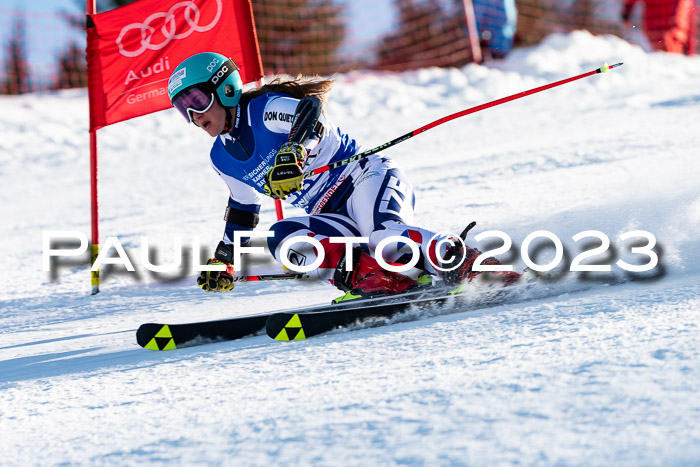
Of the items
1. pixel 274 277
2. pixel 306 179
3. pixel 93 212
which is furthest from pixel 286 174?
pixel 93 212

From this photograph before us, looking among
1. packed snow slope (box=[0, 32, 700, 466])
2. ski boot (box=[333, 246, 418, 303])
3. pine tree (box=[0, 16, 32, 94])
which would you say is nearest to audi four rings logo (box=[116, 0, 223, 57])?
packed snow slope (box=[0, 32, 700, 466])

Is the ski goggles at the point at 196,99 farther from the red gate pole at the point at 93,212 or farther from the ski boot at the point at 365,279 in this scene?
Result: the red gate pole at the point at 93,212

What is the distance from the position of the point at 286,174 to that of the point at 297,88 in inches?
22.8

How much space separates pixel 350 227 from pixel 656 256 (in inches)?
49.6

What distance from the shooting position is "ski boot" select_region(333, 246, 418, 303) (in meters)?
3.15

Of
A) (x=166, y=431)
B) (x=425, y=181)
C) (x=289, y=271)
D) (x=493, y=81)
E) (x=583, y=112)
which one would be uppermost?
(x=493, y=81)

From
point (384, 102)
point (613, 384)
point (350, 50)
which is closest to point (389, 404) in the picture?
point (613, 384)

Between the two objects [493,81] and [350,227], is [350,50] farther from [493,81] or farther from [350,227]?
[350,227]

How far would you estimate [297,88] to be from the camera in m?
3.42

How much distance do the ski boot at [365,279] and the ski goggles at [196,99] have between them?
0.84 m

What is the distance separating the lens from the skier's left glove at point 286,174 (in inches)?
118

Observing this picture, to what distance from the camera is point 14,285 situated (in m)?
4.77

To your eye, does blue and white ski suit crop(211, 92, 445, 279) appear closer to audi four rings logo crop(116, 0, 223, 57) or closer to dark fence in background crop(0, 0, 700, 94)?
audi four rings logo crop(116, 0, 223, 57)

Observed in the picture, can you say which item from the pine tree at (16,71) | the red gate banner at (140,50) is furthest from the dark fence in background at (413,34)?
the red gate banner at (140,50)
